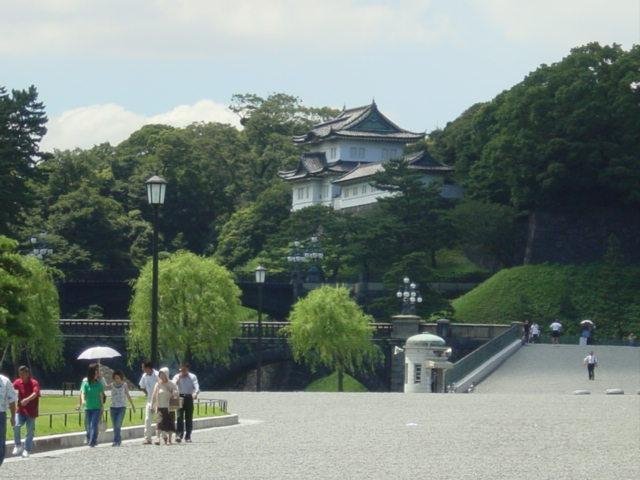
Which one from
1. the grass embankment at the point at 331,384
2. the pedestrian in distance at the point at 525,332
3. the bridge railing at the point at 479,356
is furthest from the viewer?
the grass embankment at the point at 331,384

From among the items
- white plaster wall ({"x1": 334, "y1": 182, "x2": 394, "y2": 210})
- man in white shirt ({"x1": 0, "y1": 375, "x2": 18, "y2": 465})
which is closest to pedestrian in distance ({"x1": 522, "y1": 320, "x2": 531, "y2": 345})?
white plaster wall ({"x1": 334, "y1": 182, "x2": 394, "y2": 210})

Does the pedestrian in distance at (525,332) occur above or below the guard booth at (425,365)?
above

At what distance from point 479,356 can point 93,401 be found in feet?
123

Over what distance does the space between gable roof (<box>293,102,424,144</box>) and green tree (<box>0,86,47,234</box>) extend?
3466cm

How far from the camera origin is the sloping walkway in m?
60.7

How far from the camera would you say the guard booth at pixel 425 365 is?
205ft

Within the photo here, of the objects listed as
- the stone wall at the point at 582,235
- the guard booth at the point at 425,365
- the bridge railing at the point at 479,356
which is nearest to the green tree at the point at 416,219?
the stone wall at the point at 582,235

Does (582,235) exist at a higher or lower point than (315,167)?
lower

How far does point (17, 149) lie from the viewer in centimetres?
8112

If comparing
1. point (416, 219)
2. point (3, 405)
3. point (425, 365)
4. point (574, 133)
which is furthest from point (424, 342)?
point (3, 405)

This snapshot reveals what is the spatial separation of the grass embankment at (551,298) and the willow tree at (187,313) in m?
18.4

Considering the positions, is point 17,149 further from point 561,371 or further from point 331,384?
point 561,371

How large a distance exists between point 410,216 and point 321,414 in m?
→ 51.8

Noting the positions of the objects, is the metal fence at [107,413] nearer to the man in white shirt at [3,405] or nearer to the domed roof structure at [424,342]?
the man in white shirt at [3,405]
